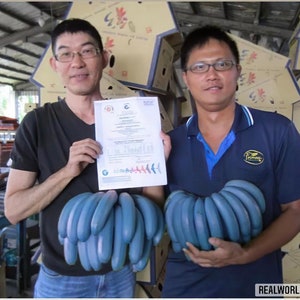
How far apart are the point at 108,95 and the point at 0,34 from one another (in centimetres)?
596

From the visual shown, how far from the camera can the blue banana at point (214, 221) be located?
1.04 metres

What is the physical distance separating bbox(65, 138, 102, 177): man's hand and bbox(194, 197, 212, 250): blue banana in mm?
Result: 369

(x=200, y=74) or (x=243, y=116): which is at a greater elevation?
(x=200, y=74)

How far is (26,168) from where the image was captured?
1.22m

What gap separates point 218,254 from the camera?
1060 mm

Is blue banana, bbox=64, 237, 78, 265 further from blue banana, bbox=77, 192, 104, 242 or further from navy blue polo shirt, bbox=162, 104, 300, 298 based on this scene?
navy blue polo shirt, bbox=162, 104, 300, 298

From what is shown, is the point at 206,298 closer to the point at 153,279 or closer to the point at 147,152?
the point at 147,152

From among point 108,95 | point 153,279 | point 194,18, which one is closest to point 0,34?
point 194,18

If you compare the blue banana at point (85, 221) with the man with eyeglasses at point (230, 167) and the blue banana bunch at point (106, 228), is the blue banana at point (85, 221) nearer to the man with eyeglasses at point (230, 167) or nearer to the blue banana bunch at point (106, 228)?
the blue banana bunch at point (106, 228)

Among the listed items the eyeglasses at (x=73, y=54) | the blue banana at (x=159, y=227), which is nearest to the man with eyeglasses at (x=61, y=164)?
the eyeglasses at (x=73, y=54)

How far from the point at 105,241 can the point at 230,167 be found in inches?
18.6

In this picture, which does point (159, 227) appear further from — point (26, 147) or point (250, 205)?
point (26, 147)

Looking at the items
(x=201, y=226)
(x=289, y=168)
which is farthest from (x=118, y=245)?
(x=289, y=168)

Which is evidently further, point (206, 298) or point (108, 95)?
point (108, 95)
